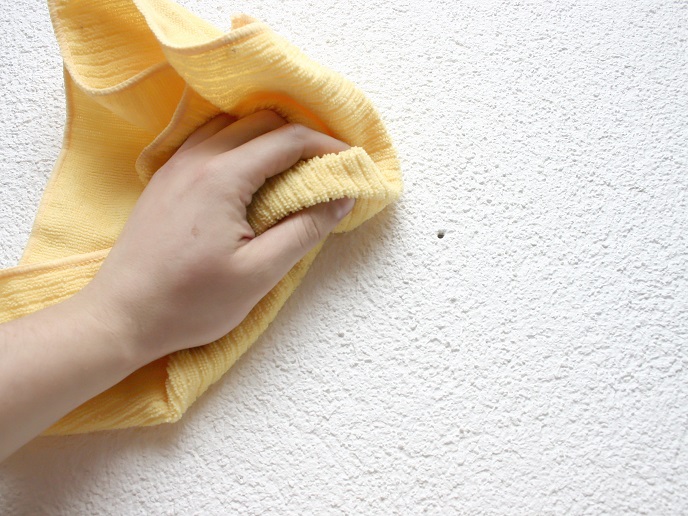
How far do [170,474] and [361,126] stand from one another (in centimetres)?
28

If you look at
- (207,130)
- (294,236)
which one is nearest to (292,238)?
(294,236)

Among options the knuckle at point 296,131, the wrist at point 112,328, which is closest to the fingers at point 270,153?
the knuckle at point 296,131

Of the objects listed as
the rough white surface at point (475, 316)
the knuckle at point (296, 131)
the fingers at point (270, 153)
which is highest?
the knuckle at point (296, 131)

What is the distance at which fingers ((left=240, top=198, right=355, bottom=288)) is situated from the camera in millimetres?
394

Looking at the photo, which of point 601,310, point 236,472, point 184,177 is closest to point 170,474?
point 236,472

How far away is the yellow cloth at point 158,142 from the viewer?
0.39 metres

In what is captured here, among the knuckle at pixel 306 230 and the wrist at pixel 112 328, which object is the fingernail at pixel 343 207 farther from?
the wrist at pixel 112 328

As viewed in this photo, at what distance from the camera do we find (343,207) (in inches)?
16.1

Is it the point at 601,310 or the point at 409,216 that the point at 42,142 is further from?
the point at 601,310

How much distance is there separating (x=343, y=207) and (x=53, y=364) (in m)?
0.21

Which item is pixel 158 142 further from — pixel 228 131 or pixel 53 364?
pixel 53 364

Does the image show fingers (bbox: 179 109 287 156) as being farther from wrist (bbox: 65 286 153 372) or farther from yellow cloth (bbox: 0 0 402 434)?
wrist (bbox: 65 286 153 372)

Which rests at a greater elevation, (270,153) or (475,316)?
(270,153)

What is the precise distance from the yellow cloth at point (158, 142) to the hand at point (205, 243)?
1 centimetres
